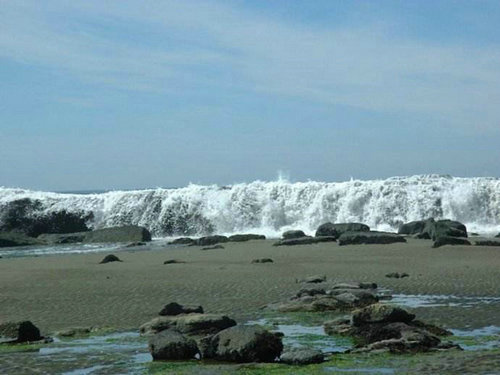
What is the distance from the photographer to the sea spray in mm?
48156

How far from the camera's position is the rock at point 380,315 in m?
11.8

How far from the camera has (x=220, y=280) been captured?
781 inches

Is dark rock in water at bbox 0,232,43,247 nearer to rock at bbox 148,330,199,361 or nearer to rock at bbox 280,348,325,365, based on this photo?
rock at bbox 148,330,199,361

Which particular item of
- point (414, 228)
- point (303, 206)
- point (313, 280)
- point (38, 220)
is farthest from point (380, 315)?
point (38, 220)

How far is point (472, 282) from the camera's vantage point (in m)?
18.3

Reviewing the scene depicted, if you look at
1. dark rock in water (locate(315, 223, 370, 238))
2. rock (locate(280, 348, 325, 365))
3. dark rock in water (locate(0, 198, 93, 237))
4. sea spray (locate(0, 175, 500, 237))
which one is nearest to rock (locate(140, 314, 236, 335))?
rock (locate(280, 348, 325, 365))

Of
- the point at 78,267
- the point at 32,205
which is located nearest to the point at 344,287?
the point at 78,267

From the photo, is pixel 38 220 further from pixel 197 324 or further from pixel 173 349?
pixel 173 349

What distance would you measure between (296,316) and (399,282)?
533 cm

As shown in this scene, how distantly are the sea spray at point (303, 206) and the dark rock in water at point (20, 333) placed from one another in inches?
1314

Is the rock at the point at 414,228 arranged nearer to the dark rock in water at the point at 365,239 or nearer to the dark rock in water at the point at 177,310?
the dark rock in water at the point at 365,239

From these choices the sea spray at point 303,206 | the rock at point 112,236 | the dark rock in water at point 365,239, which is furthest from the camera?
the sea spray at point 303,206

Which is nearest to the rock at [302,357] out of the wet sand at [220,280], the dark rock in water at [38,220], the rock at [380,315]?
the rock at [380,315]

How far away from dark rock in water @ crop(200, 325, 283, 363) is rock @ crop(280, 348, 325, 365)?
18 centimetres
